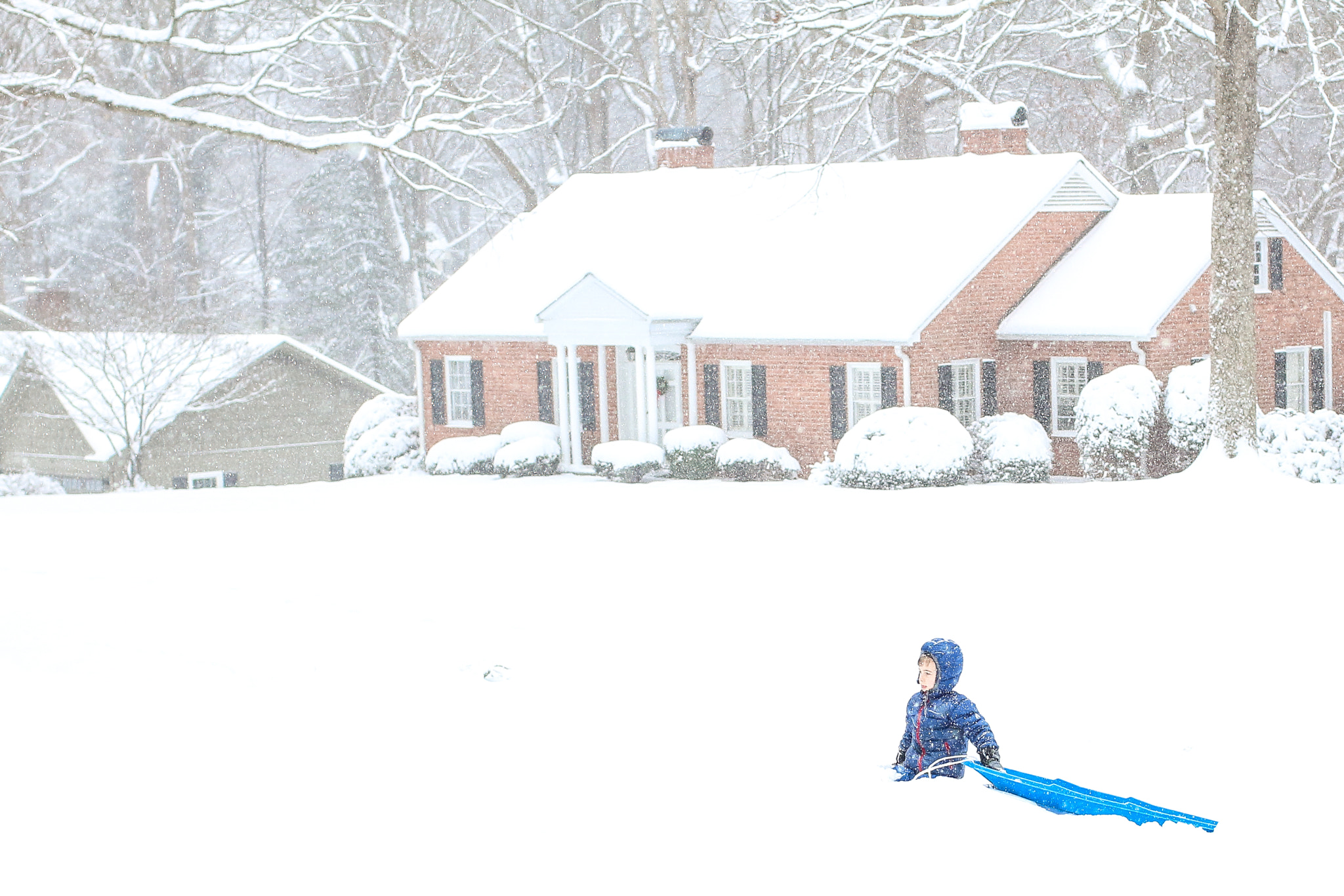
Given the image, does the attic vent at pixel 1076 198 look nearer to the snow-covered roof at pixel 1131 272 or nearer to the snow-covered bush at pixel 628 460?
the snow-covered roof at pixel 1131 272

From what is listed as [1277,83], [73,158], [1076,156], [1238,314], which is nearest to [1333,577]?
[1238,314]

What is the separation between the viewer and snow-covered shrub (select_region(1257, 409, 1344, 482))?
77.3 feet

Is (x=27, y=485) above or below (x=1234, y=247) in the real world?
below

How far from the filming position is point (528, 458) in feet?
96.0

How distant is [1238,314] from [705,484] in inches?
364

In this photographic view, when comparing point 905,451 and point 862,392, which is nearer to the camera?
point 905,451

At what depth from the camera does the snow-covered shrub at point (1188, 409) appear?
79.4 feet

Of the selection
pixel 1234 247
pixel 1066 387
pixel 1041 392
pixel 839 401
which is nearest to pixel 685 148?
pixel 839 401

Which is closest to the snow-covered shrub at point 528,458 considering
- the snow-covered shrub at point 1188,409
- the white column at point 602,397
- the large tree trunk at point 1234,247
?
the white column at point 602,397

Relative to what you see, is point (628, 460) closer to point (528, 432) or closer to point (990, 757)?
point (528, 432)

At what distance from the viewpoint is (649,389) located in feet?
92.2

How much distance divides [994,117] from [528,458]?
445 inches

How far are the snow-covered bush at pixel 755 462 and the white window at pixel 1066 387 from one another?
15.2 feet

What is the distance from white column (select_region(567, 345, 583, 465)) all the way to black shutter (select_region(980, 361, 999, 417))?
24.9 ft
